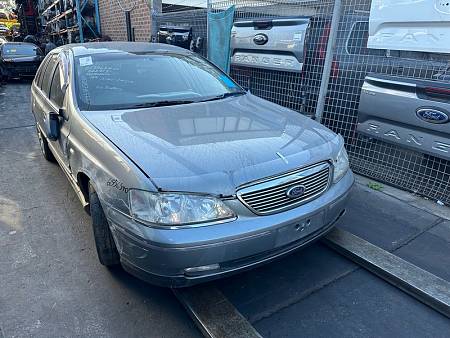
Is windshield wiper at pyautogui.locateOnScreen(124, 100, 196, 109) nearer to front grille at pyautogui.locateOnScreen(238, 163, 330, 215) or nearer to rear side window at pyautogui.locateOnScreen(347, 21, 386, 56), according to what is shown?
front grille at pyautogui.locateOnScreen(238, 163, 330, 215)

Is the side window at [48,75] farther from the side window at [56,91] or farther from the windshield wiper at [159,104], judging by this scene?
the windshield wiper at [159,104]

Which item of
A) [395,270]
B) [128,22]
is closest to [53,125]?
[395,270]

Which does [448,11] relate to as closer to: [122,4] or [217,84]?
[217,84]

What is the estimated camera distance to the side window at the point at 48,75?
150 inches

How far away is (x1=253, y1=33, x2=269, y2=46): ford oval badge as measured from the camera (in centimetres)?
486

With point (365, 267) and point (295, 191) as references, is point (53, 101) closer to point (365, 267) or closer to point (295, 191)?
point (295, 191)

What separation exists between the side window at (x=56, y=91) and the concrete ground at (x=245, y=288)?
1091 mm

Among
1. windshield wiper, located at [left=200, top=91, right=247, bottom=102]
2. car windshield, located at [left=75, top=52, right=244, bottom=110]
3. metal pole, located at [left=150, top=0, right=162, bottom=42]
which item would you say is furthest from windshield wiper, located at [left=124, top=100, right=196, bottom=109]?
metal pole, located at [left=150, top=0, right=162, bottom=42]

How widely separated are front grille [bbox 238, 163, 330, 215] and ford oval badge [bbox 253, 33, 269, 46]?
125 inches

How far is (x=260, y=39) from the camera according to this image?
4957 millimetres

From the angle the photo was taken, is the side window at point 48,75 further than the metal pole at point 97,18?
No

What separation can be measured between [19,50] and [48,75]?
11.8 meters

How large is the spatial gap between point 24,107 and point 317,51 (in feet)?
25.6

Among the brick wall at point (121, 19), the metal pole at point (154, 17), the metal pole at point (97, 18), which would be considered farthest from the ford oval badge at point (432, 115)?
the metal pole at point (97, 18)
